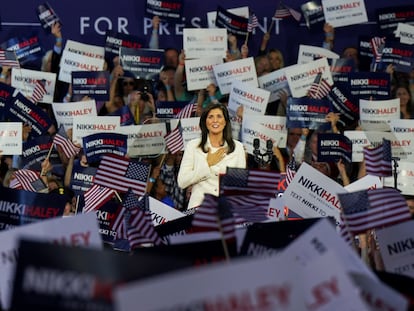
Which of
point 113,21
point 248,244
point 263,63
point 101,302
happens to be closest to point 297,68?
point 263,63

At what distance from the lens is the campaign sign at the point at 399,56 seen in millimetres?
12031

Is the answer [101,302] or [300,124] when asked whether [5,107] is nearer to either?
[300,124]

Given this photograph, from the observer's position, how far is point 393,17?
42.2 ft

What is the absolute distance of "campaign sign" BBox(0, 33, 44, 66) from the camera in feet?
40.2

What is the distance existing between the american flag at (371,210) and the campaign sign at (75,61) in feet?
21.2

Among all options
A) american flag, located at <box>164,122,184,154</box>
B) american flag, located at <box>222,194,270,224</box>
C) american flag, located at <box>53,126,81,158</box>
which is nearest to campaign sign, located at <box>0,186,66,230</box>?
american flag, located at <box>222,194,270,224</box>

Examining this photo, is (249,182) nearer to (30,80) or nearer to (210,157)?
(210,157)

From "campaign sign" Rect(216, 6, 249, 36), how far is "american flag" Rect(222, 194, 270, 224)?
6244mm

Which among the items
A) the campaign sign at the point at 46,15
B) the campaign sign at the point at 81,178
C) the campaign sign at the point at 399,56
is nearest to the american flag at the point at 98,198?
the campaign sign at the point at 81,178

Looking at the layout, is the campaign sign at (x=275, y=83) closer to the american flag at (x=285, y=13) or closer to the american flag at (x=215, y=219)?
the american flag at (x=285, y=13)

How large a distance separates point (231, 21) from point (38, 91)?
2374 mm

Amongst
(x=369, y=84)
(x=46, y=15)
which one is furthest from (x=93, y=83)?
(x=369, y=84)

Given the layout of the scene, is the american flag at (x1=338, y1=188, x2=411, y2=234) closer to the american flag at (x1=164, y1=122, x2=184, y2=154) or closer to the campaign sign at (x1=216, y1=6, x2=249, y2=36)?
the american flag at (x1=164, y1=122, x2=184, y2=154)

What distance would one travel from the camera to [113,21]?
12.9 metres
